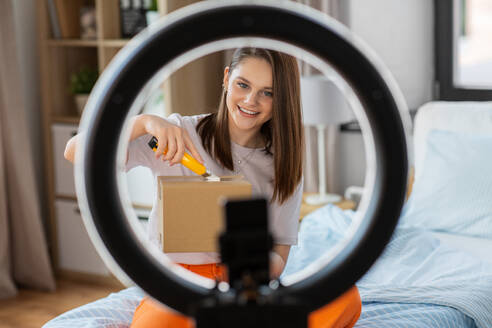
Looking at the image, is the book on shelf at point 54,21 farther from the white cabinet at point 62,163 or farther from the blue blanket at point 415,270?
the blue blanket at point 415,270

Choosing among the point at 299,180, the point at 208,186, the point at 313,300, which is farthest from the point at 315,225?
the point at 313,300

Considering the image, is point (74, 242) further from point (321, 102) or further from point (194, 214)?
point (194, 214)

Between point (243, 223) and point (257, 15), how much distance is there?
0.42ft

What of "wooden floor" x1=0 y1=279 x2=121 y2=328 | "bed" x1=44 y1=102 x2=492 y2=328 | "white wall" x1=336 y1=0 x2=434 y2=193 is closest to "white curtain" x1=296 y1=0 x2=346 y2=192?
"white wall" x1=336 y1=0 x2=434 y2=193

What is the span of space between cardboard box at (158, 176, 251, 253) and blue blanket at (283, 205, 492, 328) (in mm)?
995

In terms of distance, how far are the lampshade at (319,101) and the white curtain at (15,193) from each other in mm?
1349

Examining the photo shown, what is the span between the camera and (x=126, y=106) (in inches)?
15.0

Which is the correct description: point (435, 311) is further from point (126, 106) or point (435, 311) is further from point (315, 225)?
point (126, 106)

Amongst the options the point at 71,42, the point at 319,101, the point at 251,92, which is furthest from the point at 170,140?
the point at 71,42

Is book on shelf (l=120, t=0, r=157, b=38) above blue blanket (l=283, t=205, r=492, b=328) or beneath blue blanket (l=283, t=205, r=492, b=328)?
above

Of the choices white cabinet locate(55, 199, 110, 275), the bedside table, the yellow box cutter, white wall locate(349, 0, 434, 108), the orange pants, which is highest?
white wall locate(349, 0, 434, 108)

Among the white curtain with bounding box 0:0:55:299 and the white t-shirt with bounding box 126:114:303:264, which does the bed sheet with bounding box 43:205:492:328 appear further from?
the white curtain with bounding box 0:0:55:299

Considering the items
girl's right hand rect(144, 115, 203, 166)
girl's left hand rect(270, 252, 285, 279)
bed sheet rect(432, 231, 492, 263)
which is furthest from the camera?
bed sheet rect(432, 231, 492, 263)

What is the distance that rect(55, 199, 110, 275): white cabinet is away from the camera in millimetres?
3094
